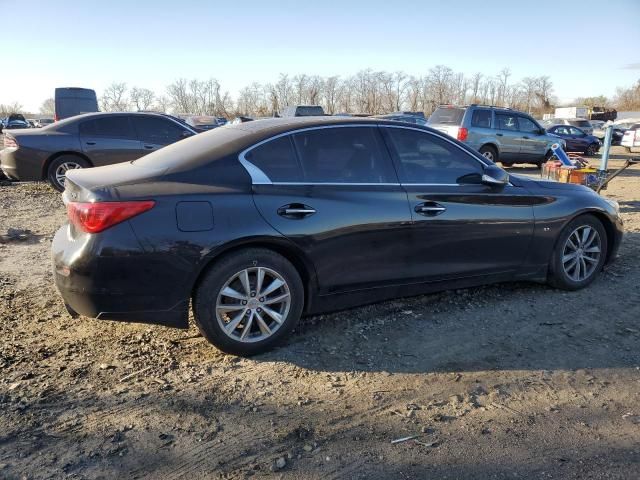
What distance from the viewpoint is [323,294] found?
3.73 meters

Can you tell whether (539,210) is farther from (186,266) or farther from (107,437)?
(107,437)

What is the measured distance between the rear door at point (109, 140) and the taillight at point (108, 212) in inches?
280

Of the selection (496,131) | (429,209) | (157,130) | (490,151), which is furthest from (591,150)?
(429,209)

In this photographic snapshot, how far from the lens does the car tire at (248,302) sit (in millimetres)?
3346

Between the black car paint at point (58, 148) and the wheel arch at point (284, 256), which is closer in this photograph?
the wheel arch at point (284, 256)

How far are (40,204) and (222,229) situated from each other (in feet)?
21.8

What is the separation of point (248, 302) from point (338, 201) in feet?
3.03

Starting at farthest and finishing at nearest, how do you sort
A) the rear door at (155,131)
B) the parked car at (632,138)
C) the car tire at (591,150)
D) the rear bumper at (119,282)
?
1. the car tire at (591,150)
2. the parked car at (632,138)
3. the rear door at (155,131)
4. the rear bumper at (119,282)

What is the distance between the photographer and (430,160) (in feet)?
13.9

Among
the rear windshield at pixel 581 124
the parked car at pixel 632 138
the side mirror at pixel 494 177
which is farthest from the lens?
the rear windshield at pixel 581 124

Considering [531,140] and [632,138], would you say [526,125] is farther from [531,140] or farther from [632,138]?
[632,138]

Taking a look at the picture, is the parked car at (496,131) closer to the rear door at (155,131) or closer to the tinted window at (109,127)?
the rear door at (155,131)

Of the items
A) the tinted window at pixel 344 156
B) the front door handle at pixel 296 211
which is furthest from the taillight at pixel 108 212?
the tinted window at pixel 344 156

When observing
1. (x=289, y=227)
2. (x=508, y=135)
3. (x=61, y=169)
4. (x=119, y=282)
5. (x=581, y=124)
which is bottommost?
(x=119, y=282)
